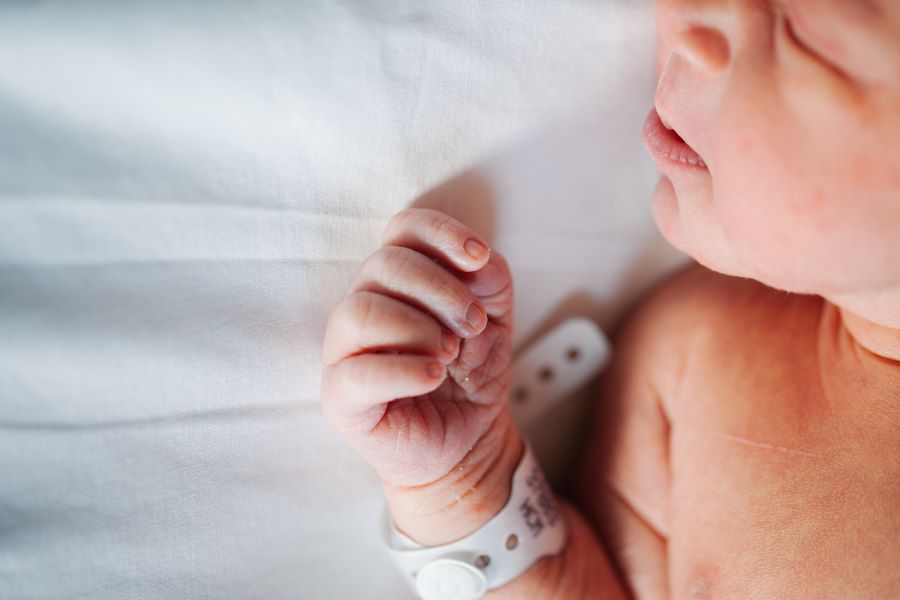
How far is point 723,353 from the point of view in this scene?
83 centimetres

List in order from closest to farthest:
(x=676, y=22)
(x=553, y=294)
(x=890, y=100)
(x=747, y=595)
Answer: (x=890, y=100) < (x=676, y=22) < (x=747, y=595) < (x=553, y=294)

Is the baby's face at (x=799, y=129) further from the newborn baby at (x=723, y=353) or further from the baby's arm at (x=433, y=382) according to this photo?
the baby's arm at (x=433, y=382)

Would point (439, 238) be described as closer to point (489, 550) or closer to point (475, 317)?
point (475, 317)

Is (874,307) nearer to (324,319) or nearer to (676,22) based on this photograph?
(676,22)

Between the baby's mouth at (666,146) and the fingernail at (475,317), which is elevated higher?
the baby's mouth at (666,146)

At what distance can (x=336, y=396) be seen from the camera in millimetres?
620

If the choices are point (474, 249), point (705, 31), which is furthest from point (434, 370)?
point (705, 31)

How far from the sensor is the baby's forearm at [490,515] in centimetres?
73

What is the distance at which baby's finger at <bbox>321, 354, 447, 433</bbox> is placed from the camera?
23.2 inches

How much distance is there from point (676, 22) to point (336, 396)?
437 mm

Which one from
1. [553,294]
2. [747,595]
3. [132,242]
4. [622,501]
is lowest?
[622,501]

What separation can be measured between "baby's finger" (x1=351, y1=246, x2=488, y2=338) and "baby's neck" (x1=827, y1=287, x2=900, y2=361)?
347 mm

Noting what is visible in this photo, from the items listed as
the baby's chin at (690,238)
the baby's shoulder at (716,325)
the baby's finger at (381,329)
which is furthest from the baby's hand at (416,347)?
the baby's shoulder at (716,325)

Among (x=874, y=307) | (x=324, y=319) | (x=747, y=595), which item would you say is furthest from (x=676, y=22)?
(x=747, y=595)
